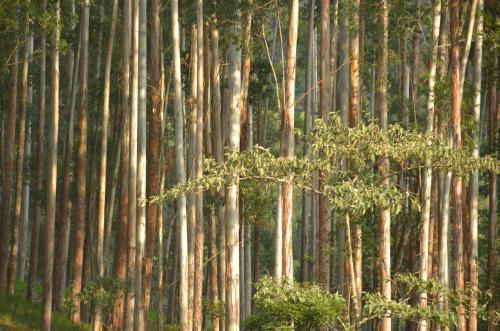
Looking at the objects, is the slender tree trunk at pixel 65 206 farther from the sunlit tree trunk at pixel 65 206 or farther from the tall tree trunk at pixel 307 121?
the tall tree trunk at pixel 307 121

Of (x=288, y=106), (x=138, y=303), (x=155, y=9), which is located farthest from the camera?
(x=155, y=9)

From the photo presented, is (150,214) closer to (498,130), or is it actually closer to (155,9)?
(155,9)

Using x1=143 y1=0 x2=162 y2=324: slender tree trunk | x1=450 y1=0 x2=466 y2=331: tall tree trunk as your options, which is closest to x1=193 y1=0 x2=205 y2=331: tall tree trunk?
x1=143 y1=0 x2=162 y2=324: slender tree trunk

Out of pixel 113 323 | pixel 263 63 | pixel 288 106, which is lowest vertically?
pixel 113 323

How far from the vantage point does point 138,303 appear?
1927 cm

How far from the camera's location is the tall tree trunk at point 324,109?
1937 centimetres

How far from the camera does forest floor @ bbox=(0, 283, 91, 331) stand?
22219 millimetres

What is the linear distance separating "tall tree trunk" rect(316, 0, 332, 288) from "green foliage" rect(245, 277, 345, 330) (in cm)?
642

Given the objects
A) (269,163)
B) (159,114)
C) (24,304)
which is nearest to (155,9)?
(159,114)

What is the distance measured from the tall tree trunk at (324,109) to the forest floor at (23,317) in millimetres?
6054

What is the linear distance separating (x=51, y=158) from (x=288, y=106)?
762 cm

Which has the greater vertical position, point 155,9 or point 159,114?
point 155,9

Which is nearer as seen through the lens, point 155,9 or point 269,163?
point 269,163

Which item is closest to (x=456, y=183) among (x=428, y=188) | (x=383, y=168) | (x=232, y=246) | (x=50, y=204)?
(x=428, y=188)
